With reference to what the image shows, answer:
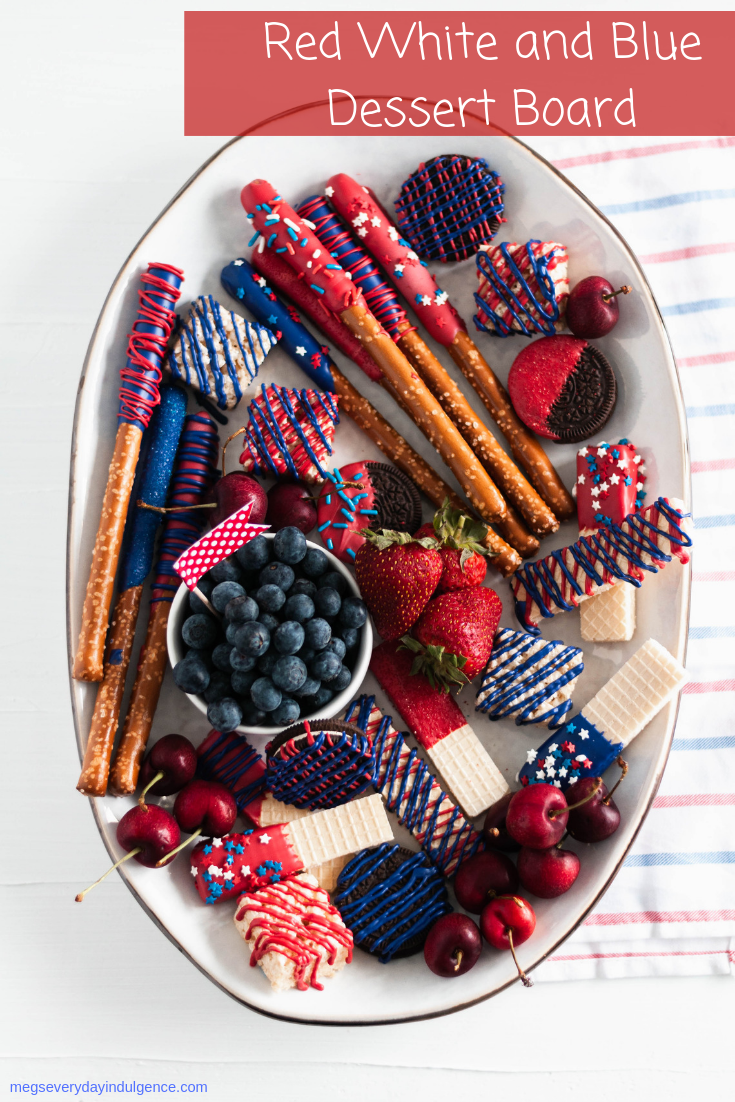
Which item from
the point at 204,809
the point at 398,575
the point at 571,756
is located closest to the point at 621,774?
the point at 571,756

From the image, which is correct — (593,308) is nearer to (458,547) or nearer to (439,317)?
(439,317)

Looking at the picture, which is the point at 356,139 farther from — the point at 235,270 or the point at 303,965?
the point at 303,965

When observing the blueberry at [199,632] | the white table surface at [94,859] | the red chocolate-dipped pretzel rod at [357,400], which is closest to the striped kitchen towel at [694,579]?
the white table surface at [94,859]

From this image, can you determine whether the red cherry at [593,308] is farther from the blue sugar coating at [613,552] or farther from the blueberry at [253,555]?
the blueberry at [253,555]

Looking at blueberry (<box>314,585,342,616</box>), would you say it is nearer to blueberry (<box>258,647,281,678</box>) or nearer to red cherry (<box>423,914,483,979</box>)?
blueberry (<box>258,647,281,678</box>)

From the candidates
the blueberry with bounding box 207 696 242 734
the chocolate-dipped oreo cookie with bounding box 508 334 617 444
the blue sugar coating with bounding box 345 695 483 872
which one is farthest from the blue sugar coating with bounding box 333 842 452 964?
the chocolate-dipped oreo cookie with bounding box 508 334 617 444

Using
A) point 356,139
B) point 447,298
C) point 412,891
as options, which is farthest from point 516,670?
point 356,139
